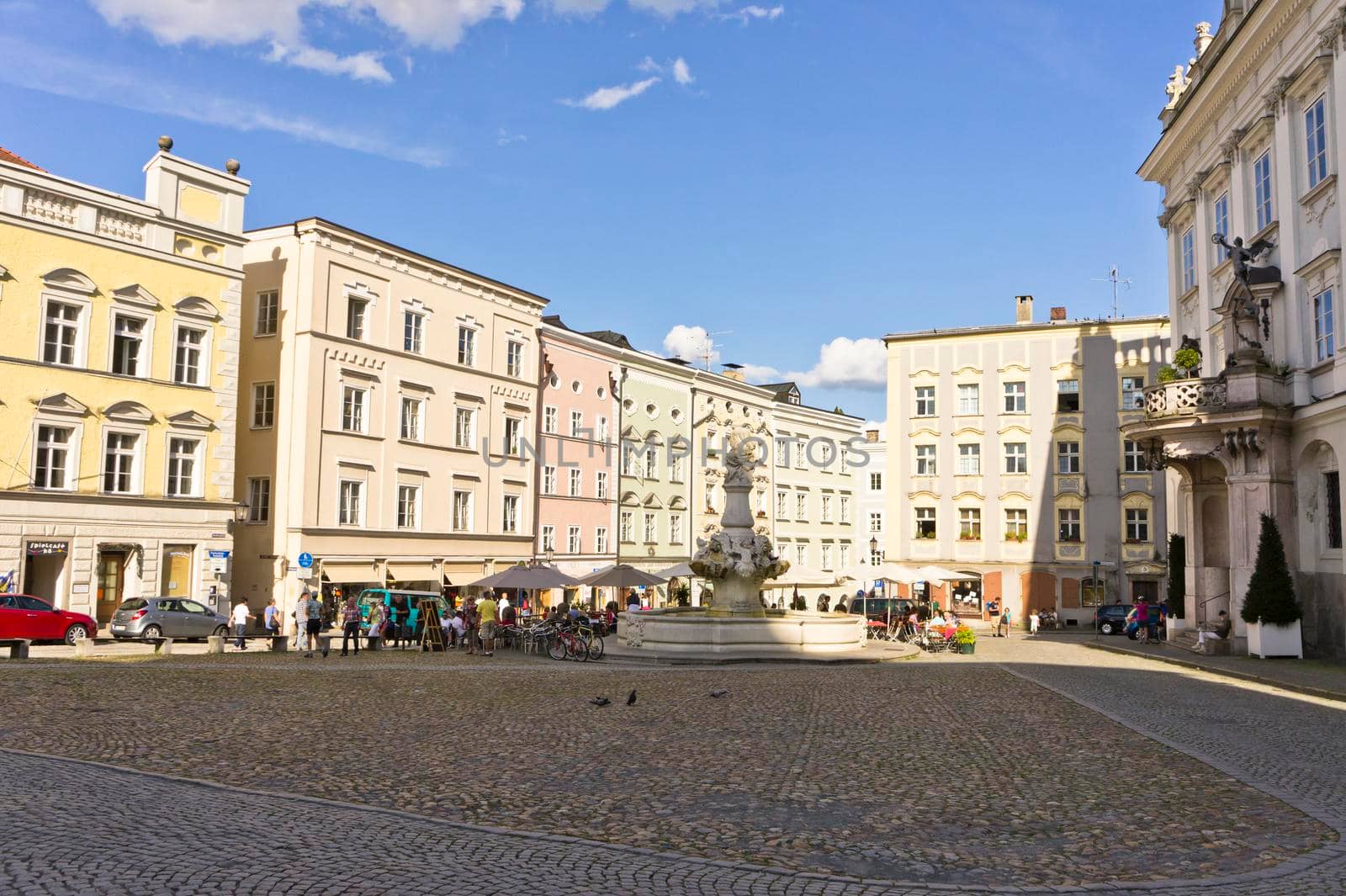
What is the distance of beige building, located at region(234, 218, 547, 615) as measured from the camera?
130ft

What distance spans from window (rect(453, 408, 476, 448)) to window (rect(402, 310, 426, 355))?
10.5ft

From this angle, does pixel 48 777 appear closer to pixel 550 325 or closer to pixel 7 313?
pixel 7 313

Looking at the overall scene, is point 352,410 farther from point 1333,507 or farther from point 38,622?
point 1333,507

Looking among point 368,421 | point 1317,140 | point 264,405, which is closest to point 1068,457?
point 1317,140

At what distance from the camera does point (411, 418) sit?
44625 millimetres

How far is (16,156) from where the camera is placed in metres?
33.7

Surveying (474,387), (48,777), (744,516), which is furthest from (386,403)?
(48,777)

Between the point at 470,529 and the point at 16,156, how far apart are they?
21323 mm

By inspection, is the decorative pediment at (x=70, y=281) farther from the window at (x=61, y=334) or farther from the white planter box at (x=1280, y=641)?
the white planter box at (x=1280, y=641)

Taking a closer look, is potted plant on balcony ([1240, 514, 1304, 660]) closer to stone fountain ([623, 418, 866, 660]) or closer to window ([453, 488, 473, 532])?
stone fountain ([623, 418, 866, 660])

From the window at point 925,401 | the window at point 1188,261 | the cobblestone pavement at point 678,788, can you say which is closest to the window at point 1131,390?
the window at point 925,401

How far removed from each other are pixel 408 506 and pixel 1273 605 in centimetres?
3064

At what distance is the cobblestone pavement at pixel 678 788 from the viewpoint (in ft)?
25.2

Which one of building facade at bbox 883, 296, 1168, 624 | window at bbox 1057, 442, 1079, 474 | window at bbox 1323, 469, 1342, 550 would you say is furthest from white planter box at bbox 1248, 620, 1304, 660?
window at bbox 1057, 442, 1079, 474
